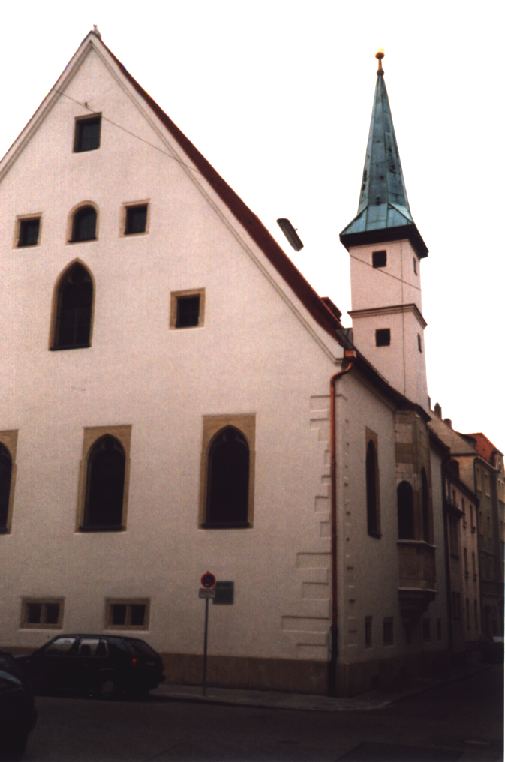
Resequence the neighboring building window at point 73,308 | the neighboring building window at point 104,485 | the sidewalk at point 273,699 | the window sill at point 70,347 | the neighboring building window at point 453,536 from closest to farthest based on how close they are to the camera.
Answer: the sidewalk at point 273,699, the neighboring building window at point 104,485, the window sill at point 70,347, the neighboring building window at point 73,308, the neighboring building window at point 453,536

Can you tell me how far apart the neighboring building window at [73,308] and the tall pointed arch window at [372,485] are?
27.2ft

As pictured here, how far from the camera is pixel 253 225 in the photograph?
77.3 ft

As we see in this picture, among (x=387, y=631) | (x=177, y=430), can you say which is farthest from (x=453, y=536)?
(x=177, y=430)

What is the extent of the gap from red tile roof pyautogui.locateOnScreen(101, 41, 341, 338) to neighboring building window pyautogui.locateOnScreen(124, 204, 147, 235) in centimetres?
198

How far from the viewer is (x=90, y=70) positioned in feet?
81.3

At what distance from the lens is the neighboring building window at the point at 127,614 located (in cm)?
2000

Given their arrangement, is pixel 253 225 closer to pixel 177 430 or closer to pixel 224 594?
pixel 177 430

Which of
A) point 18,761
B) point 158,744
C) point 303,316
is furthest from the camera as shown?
point 303,316

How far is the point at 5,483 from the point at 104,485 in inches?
118

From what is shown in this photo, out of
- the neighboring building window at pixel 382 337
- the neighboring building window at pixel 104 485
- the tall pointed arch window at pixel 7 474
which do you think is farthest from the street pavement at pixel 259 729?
the neighboring building window at pixel 382 337

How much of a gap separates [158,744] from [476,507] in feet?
143

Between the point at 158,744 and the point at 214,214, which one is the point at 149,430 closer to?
the point at 214,214

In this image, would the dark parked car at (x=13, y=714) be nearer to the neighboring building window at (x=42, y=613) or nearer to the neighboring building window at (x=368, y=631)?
the neighboring building window at (x=42, y=613)

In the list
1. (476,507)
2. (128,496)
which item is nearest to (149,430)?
(128,496)
